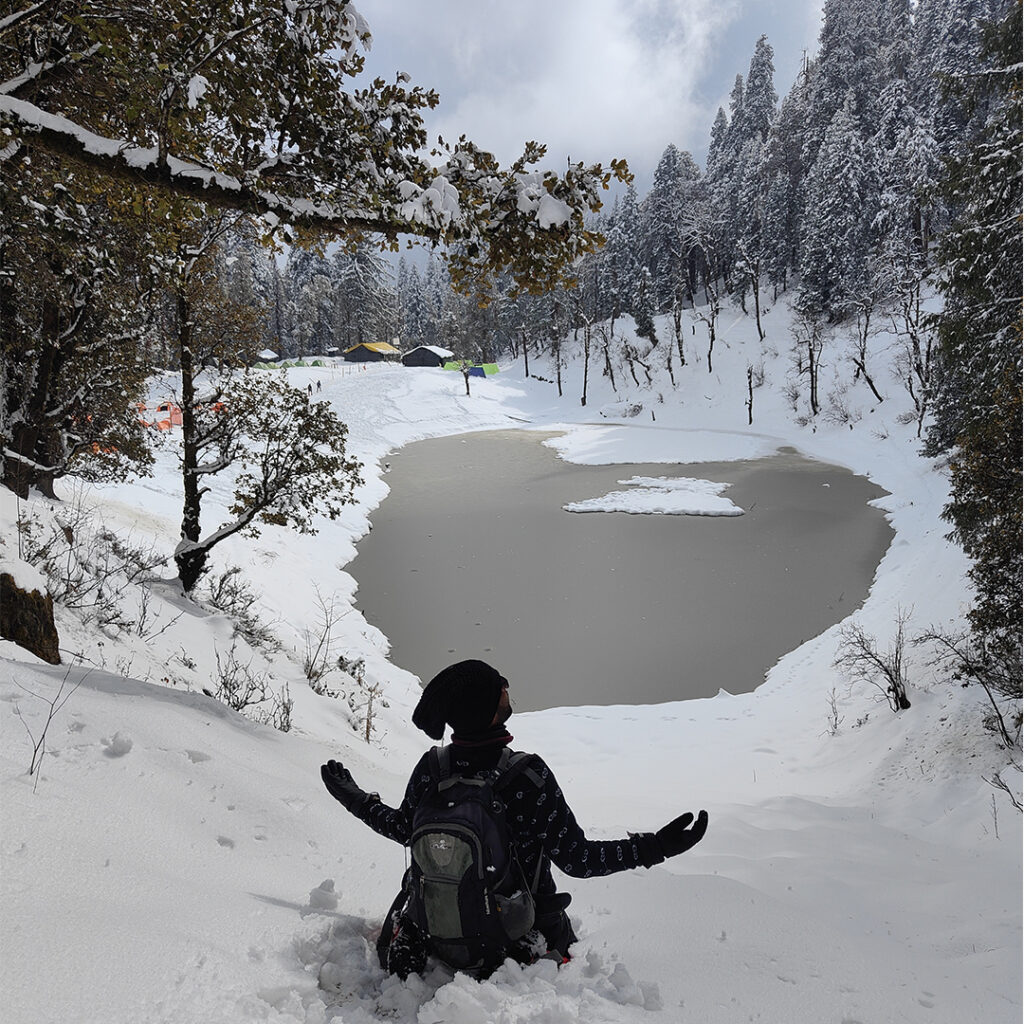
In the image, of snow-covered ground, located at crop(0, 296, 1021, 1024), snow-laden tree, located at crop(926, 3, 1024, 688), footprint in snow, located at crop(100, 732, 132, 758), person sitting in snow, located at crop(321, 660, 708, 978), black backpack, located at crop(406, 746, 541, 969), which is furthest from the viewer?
snow-laden tree, located at crop(926, 3, 1024, 688)

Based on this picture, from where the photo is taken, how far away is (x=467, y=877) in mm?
2084

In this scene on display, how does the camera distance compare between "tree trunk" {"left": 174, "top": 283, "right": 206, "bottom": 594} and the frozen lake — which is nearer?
"tree trunk" {"left": 174, "top": 283, "right": 206, "bottom": 594}

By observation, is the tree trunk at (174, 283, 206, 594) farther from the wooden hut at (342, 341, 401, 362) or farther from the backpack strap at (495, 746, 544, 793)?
the wooden hut at (342, 341, 401, 362)

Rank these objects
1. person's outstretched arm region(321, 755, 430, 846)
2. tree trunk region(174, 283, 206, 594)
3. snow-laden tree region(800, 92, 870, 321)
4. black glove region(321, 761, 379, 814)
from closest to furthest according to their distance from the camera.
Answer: person's outstretched arm region(321, 755, 430, 846) < black glove region(321, 761, 379, 814) < tree trunk region(174, 283, 206, 594) < snow-laden tree region(800, 92, 870, 321)

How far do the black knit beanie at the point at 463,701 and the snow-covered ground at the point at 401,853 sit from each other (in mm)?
→ 779

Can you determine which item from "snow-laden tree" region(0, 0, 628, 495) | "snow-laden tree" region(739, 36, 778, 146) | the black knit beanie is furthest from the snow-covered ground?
"snow-laden tree" region(739, 36, 778, 146)

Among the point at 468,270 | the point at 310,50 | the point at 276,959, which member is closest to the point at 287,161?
the point at 310,50

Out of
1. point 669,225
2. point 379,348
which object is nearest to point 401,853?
point 669,225

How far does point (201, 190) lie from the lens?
3605 millimetres

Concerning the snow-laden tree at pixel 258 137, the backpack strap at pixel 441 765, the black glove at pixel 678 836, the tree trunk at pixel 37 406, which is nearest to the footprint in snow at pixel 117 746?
the backpack strap at pixel 441 765

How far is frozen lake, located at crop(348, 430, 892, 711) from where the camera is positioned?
1204 cm

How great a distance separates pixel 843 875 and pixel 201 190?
20.1 feet

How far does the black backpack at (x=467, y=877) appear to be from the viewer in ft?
6.84

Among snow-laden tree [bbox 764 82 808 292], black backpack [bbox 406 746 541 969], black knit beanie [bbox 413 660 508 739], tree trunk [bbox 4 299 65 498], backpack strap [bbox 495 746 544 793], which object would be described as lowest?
black backpack [bbox 406 746 541 969]
